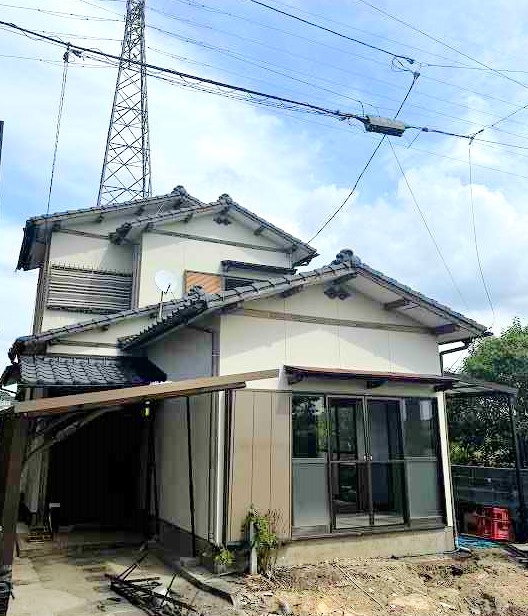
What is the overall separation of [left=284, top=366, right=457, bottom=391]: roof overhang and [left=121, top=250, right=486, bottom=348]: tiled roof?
1038 mm

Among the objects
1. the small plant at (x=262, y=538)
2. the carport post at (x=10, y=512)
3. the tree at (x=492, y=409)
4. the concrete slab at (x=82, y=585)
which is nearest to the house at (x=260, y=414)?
the small plant at (x=262, y=538)

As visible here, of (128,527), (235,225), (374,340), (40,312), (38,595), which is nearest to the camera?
(38,595)

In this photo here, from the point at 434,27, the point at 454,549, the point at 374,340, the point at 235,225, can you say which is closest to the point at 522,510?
the point at 454,549

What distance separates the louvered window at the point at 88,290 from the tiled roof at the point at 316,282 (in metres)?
3.51

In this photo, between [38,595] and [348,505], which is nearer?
[38,595]

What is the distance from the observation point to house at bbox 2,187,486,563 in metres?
7.07

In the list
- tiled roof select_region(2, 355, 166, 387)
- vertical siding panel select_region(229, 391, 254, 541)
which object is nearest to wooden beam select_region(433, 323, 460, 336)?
vertical siding panel select_region(229, 391, 254, 541)

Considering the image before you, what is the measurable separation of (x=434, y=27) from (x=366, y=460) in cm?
675

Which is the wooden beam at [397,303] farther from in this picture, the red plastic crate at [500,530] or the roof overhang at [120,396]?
the red plastic crate at [500,530]

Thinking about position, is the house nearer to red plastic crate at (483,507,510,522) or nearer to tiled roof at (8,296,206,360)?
tiled roof at (8,296,206,360)

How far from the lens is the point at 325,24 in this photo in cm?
743

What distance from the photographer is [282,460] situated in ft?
23.8

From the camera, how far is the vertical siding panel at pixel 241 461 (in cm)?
684

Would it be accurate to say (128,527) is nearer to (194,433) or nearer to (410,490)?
(194,433)
